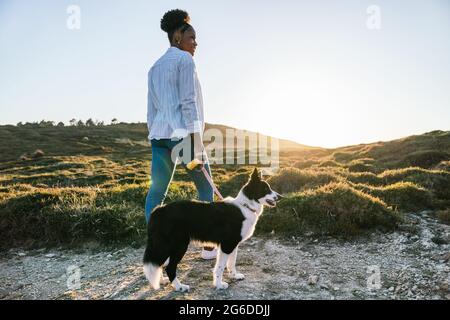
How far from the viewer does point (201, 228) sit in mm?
5129

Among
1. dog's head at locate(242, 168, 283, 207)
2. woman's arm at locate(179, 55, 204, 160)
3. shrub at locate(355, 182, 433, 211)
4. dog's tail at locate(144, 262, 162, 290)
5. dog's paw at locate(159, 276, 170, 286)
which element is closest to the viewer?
dog's tail at locate(144, 262, 162, 290)

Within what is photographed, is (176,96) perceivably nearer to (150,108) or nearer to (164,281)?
(150,108)

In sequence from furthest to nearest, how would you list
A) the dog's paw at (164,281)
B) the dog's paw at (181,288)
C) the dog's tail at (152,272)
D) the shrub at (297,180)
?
the shrub at (297,180) < the dog's paw at (164,281) < the dog's paw at (181,288) < the dog's tail at (152,272)

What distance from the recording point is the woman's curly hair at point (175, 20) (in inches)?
213

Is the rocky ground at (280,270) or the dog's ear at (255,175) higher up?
the dog's ear at (255,175)

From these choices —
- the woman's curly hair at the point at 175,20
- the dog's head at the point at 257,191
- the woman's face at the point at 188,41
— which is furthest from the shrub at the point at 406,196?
the woman's curly hair at the point at 175,20

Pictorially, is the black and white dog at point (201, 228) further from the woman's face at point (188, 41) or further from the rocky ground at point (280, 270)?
the woman's face at point (188, 41)

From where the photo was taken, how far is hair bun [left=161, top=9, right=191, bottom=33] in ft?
17.7

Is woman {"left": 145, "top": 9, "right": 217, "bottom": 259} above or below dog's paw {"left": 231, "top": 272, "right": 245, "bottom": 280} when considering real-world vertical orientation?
above

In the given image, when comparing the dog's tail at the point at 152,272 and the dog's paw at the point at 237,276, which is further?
the dog's paw at the point at 237,276

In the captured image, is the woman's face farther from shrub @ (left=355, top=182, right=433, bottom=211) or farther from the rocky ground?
shrub @ (left=355, top=182, right=433, bottom=211)

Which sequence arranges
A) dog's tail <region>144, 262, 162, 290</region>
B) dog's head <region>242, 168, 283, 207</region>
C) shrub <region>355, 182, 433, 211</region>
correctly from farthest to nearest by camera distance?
shrub <region>355, 182, 433, 211</region>
dog's head <region>242, 168, 283, 207</region>
dog's tail <region>144, 262, 162, 290</region>

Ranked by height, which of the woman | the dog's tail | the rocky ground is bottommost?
the rocky ground

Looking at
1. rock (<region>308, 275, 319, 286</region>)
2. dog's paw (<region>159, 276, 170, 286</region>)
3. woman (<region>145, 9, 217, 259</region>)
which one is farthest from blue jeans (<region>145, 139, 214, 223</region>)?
rock (<region>308, 275, 319, 286</region>)
